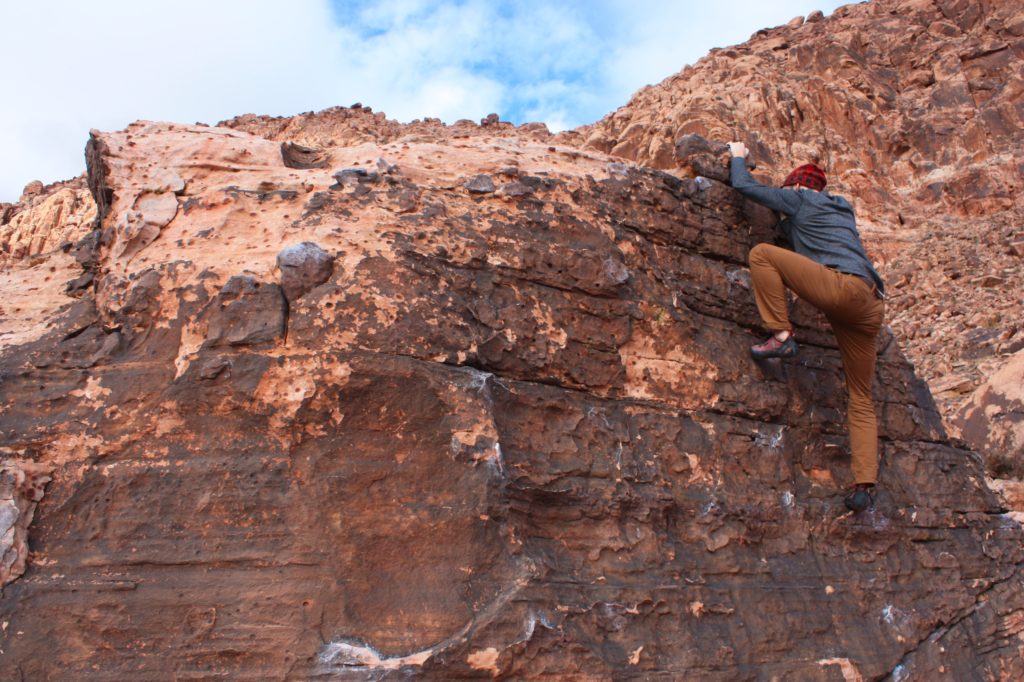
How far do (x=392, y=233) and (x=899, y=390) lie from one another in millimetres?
3483

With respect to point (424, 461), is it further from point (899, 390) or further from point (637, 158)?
point (637, 158)

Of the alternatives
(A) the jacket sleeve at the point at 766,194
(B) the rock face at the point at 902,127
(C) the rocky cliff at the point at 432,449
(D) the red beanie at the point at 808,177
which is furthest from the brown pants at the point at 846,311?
(B) the rock face at the point at 902,127

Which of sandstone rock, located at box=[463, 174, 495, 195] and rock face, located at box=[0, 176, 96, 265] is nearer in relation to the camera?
sandstone rock, located at box=[463, 174, 495, 195]

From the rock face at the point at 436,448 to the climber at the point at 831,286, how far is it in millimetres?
190

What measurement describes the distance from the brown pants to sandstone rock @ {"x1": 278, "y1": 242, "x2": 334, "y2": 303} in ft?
7.62

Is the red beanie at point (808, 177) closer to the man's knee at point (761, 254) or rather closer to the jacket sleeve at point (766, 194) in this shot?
the jacket sleeve at point (766, 194)

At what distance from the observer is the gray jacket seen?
4.30 m

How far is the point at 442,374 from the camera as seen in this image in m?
3.39

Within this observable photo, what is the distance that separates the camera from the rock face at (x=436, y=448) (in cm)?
298

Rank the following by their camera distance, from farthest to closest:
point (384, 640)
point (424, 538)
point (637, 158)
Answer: point (637, 158) < point (424, 538) < point (384, 640)

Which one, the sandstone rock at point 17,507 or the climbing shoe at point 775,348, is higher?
the climbing shoe at point 775,348

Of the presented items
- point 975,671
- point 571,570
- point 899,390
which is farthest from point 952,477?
point 571,570

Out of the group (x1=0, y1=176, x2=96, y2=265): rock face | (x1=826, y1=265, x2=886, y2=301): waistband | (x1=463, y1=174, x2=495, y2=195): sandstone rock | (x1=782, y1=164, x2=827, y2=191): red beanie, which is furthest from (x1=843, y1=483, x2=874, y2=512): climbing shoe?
(x1=0, y1=176, x2=96, y2=265): rock face

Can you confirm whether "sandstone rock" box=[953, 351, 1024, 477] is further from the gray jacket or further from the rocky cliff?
the gray jacket
